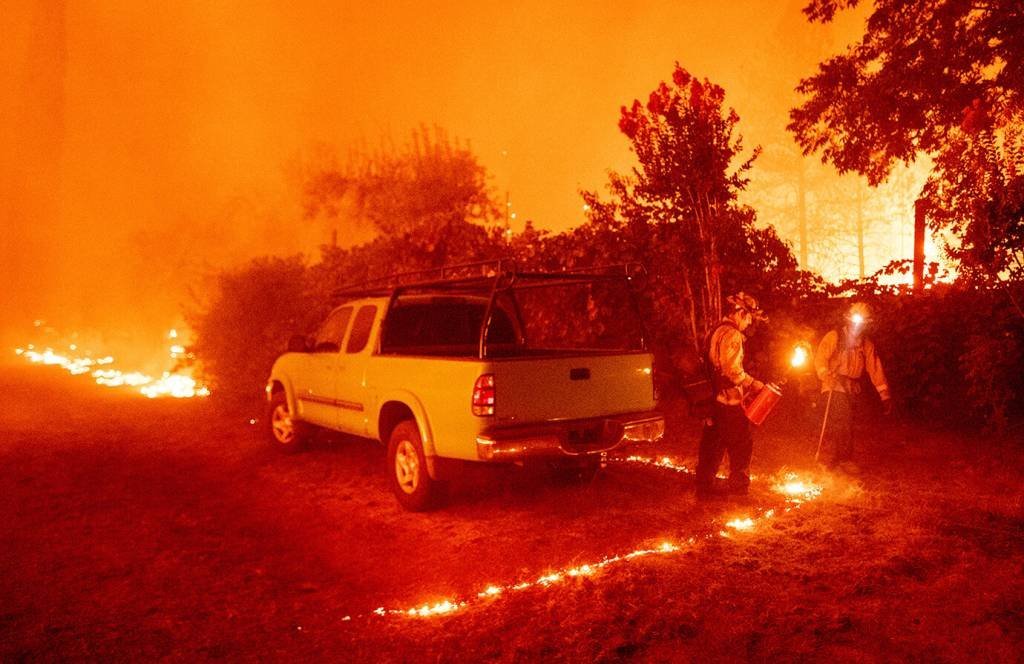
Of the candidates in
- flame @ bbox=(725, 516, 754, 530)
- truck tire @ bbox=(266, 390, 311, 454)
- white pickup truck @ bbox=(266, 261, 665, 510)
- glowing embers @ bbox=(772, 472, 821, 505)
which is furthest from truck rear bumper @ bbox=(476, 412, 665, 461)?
truck tire @ bbox=(266, 390, 311, 454)

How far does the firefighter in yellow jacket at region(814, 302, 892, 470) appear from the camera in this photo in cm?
718

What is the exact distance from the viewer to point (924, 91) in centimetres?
1070

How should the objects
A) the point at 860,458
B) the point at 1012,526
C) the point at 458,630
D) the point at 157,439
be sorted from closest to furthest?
the point at 458,630 → the point at 1012,526 → the point at 860,458 → the point at 157,439

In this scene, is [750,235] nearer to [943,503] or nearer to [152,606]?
[943,503]

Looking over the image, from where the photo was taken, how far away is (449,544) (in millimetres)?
5520

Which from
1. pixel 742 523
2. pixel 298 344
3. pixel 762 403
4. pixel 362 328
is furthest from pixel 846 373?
pixel 298 344

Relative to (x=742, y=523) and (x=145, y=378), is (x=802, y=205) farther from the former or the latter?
(x=145, y=378)

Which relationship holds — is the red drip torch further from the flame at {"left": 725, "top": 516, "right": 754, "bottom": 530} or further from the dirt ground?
the flame at {"left": 725, "top": 516, "right": 754, "bottom": 530}

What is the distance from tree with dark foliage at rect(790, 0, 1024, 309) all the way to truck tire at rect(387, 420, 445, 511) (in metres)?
5.78

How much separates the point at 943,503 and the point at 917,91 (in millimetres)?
7186

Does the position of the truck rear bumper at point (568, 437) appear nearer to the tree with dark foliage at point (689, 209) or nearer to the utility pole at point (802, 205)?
the tree with dark foliage at point (689, 209)

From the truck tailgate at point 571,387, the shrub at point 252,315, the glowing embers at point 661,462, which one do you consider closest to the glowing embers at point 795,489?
the glowing embers at point 661,462

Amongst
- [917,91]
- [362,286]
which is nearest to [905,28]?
[917,91]

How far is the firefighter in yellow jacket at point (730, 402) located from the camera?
6.18m
